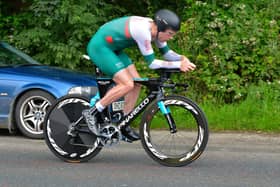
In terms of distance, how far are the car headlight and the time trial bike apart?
1.65 m

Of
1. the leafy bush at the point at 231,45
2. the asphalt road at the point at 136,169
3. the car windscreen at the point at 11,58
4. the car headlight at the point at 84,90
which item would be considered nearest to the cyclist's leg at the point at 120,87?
the asphalt road at the point at 136,169

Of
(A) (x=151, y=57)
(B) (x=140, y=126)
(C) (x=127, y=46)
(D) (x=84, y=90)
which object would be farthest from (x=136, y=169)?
(D) (x=84, y=90)

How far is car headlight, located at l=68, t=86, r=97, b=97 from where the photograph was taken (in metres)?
9.27

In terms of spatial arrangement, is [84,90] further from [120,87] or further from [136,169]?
[136,169]

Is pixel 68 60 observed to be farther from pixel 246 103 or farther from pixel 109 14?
pixel 246 103

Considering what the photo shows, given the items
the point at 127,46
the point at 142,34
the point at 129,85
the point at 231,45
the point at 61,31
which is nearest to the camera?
the point at 142,34

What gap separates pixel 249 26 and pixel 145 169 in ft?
18.6

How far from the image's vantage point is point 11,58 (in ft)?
33.7

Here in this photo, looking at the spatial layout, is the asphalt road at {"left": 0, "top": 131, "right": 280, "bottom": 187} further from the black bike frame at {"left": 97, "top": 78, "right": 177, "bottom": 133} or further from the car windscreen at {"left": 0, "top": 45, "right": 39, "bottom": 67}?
the car windscreen at {"left": 0, "top": 45, "right": 39, "bottom": 67}

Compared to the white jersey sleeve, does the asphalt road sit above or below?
below

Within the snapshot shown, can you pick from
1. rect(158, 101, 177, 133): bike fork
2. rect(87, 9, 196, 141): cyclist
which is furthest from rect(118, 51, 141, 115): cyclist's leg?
rect(158, 101, 177, 133): bike fork

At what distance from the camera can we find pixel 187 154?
7281mm

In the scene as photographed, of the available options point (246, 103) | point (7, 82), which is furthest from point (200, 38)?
point (7, 82)

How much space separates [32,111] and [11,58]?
4.20ft
